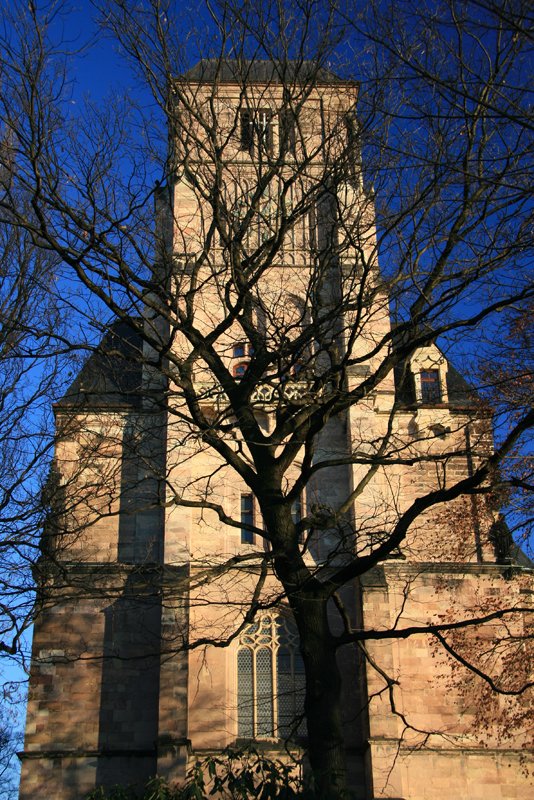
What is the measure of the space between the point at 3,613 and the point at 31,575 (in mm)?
1820

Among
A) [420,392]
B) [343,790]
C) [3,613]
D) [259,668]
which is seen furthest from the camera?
[420,392]

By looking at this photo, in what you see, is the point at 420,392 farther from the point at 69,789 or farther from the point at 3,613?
the point at 3,613

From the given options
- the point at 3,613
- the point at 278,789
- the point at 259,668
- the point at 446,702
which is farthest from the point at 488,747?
the point at 3,613

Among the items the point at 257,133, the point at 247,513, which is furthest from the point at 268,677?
the point at 257,133

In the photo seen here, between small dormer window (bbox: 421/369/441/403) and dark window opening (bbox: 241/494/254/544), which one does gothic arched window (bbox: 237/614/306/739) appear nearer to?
dark window opening (bbox: 241/494/254/544)

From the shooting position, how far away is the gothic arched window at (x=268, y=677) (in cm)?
1644

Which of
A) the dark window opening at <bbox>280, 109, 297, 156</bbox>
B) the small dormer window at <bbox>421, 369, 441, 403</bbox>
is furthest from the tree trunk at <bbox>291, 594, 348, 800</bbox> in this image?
the small dormer window at <bbox>421, 369, 441, 403</bbox>

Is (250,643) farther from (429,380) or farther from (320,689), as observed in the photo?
(320,689)

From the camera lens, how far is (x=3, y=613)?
10.2 metres

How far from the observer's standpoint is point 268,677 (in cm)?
1683

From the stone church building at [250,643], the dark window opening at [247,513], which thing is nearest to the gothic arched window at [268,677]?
the stone church building at [250,643]

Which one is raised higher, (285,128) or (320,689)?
(285,128)

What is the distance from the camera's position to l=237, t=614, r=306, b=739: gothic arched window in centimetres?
1644

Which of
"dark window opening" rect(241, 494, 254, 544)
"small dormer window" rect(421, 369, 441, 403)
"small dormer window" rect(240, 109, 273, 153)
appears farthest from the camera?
"small dormer window" rect(421, 369, 441, 403)
